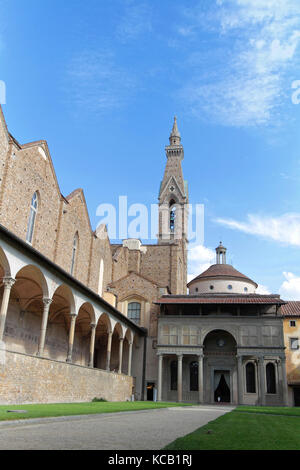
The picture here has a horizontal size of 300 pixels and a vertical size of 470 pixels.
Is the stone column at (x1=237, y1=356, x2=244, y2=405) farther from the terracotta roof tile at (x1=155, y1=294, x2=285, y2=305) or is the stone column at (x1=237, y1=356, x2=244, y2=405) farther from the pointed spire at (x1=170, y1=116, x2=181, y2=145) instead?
the pointed spire at (x1=170, y1=116, x2=181, y2=145)

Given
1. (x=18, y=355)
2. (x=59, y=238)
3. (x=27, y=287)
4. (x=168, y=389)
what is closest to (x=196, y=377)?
(x=168, y=389)

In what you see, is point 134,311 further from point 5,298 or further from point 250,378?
point 5,298

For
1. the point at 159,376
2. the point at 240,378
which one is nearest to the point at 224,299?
the point at 240,378

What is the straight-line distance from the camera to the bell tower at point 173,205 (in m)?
48.3

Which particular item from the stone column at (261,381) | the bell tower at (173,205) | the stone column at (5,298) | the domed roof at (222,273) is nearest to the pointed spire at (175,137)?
the bell tower at (173,205)

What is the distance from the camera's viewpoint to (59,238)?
86.3 feet

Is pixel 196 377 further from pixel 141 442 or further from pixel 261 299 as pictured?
pixel 141 442

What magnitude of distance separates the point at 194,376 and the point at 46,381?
64.6ft

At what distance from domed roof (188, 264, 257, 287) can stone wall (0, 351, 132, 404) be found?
20.7 metres

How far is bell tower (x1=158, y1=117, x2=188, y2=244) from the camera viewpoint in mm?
48269

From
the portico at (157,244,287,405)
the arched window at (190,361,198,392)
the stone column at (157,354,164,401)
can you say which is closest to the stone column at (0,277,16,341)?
the portico at (157,244,287,405)

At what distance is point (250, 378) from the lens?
33.5m
